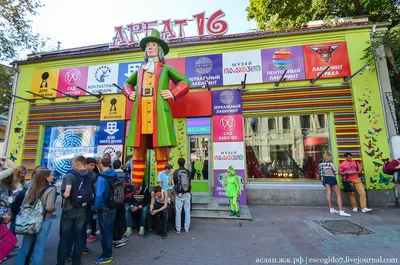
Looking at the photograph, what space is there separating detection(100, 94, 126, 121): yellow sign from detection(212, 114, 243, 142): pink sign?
3781 mm

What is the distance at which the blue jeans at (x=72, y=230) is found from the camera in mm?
3002

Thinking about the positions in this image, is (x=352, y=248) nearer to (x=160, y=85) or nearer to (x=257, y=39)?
(x=160, y=85)

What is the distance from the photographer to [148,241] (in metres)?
4.23

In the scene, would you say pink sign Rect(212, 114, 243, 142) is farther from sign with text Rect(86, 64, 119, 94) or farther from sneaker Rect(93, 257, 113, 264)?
sneaker Rect(93, 257, 113, 264)

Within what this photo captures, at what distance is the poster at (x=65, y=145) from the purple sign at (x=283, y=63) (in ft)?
24.1

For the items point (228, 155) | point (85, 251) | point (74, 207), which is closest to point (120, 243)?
point (85, 251)

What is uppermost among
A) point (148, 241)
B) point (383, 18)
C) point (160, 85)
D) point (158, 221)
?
point (383, 18)

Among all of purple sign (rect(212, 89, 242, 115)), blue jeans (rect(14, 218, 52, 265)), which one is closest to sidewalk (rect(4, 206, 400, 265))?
blue jeans (rect(14, 218, 52, 265))

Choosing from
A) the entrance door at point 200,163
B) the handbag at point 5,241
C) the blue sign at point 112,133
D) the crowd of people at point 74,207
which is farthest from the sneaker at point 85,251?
the blue sign at point 112,133

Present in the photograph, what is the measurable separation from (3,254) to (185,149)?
18.0ft

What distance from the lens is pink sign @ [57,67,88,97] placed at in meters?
8.72

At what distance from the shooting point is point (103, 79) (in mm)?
8586

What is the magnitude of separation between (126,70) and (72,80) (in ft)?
8.31

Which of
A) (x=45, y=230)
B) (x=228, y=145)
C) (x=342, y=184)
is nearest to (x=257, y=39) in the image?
(x=228, y=145)
